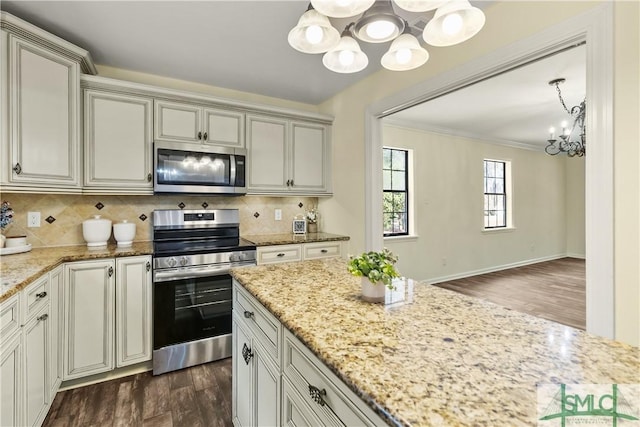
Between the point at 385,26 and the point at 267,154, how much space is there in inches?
84.3

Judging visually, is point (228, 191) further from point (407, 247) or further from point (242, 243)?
point (407, 247)

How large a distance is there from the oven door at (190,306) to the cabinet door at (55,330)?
552 millimetres

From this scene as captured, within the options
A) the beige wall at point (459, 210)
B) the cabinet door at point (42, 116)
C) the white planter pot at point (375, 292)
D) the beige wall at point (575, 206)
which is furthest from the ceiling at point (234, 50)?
the beige wall at point (575, 206)

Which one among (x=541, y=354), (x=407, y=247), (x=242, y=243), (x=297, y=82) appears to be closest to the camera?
(x=541, y=354)

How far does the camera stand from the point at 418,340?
87 centimetres

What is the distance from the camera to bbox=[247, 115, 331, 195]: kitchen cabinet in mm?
3090

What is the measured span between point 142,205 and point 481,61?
289cm

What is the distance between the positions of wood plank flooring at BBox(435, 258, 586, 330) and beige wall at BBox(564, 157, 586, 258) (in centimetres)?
113

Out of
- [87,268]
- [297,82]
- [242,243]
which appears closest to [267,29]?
[297,82]

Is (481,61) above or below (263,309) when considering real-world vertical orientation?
above

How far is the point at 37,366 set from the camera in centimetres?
168

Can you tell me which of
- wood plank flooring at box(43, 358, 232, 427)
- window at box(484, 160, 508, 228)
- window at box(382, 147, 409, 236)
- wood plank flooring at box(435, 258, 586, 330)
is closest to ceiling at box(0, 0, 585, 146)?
window at box(382, 147, 409, 236)

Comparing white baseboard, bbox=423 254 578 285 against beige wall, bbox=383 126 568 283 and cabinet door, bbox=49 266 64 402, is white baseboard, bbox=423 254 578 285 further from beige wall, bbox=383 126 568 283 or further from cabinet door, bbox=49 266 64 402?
cabinet door, bbox=49 266 64 402

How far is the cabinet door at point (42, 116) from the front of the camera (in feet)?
6.11
